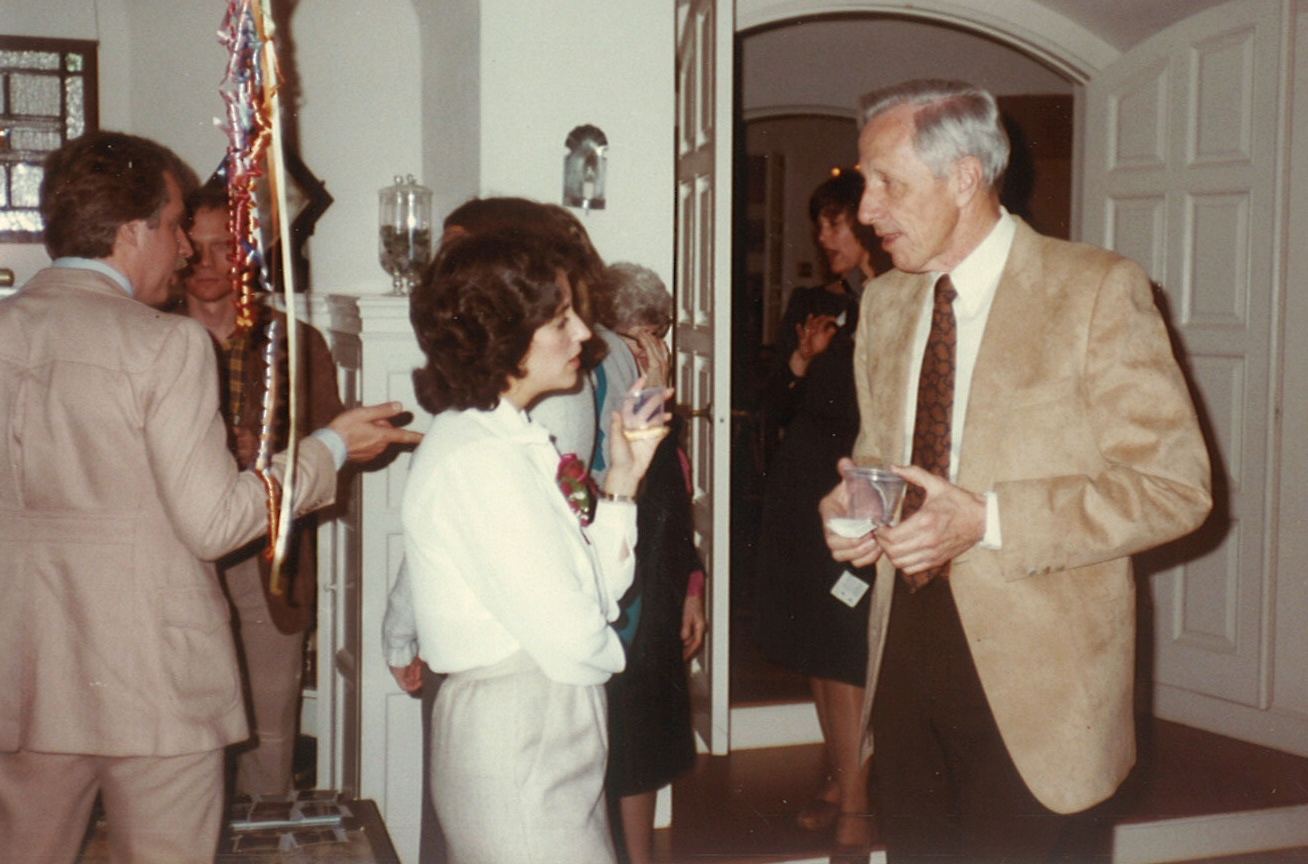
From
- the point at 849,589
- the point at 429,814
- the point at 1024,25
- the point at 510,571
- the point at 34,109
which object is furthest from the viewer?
the point at 1024,25

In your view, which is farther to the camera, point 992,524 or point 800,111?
point 800,111

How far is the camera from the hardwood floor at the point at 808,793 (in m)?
3.34

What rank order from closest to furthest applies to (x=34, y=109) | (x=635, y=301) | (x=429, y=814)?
1. (x=429, y=814)
2. (x=635, y=301)
3. (x=34, y=109)

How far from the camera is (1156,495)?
1677mm

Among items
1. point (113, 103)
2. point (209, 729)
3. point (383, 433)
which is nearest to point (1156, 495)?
point (383, 433)

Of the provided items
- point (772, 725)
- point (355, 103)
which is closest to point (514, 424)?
point (772, 725)

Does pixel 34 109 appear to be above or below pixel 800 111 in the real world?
below

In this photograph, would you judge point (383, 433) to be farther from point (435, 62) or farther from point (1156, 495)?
point (435, 62)

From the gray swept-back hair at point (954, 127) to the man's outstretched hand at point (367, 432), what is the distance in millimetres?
1088

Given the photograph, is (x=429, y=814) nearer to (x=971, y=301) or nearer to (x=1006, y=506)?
(x=1006, y=506)

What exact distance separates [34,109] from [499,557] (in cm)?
368

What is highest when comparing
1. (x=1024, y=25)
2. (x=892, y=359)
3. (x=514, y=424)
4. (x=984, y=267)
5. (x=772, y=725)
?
(x=1024, y=25)

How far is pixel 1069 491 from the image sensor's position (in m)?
1.70

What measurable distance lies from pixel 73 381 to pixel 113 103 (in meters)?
3.00
